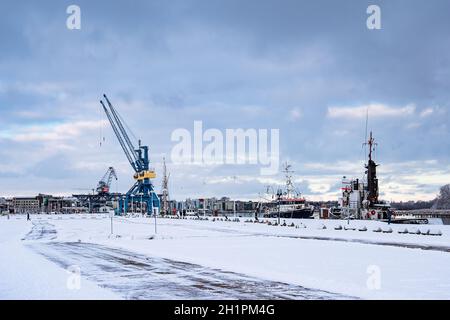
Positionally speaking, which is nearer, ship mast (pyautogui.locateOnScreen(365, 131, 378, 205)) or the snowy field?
the snowy field

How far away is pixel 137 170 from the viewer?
16200 cm

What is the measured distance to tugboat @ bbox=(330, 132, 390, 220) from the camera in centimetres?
9262

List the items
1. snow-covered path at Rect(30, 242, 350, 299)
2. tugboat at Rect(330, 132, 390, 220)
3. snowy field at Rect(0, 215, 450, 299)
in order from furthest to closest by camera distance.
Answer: tugboat at Rect(330, 132, 390, 220), snowy field at Rect(0, 215, 450, 299), snow-covered path at Rect(30, 242, 350, 299)

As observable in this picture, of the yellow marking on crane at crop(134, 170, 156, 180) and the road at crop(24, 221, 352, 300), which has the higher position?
the yellow marking on crane at crop(134, 170, 156, 180)

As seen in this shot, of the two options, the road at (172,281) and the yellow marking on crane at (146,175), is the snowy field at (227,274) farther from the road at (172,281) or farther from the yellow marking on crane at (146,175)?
the yellow marking on crane at (146,175)

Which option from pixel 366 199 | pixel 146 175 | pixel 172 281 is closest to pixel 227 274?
pixel 172 281

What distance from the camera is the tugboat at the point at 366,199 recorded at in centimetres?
9262

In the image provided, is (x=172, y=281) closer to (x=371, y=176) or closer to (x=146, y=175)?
(x=371, y=176)

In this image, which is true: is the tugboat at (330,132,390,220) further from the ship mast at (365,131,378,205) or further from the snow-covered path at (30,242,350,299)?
the snow-covered path at (30,242,350,299)

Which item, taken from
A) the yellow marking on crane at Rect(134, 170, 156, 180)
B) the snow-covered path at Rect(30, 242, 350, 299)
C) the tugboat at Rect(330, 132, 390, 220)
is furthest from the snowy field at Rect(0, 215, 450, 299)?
the yellow marking on crane at Rect(134, 170, 156, 180)

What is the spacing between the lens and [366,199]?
9694 cm

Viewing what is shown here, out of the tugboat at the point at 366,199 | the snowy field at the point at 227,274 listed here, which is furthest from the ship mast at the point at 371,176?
the snowy field at the point at 227,274
